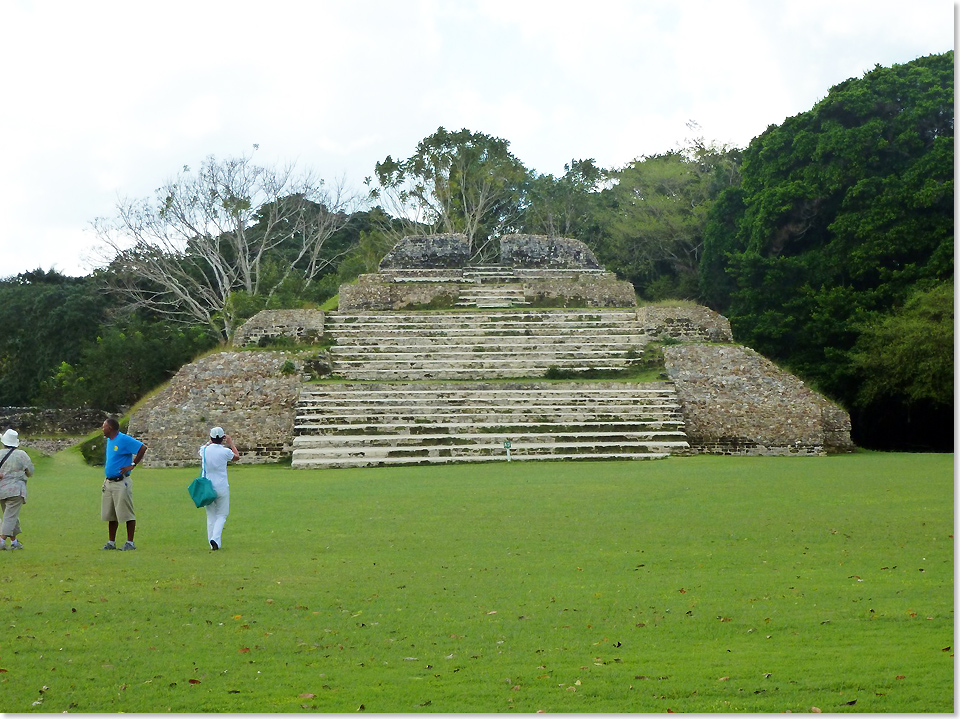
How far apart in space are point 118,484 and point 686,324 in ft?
48.9

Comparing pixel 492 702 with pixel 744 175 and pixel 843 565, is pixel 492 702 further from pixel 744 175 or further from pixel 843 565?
pixel 744 175

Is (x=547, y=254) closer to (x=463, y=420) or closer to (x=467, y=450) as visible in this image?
(x=463, y=420)

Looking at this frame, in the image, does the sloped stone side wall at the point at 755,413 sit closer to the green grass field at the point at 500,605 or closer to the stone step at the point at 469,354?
the stone step at the point at 469,354

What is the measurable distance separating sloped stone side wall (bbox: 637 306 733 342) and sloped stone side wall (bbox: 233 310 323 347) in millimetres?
6845

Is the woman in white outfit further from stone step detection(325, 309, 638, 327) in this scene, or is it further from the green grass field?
stone step detection(325, 309, 638, 327)

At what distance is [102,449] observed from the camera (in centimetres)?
1964

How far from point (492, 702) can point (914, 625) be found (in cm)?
247

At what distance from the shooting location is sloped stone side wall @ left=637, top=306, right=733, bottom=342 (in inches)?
845

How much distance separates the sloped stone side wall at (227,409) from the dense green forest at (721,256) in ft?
24.8

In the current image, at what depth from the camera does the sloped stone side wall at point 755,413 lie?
1817 centimetres

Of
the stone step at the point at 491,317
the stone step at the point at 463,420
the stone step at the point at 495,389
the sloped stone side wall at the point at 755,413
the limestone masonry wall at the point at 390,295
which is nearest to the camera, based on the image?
the stone step at the point at 463,420

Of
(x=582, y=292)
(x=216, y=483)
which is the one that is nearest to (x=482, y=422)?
(x=582, y=292)

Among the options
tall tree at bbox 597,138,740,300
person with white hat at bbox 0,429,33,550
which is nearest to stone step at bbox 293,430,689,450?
person with white hat at bbox 0,429,33,550

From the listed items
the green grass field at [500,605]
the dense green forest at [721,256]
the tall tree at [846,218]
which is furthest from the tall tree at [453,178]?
the green grass field at [500,605]
